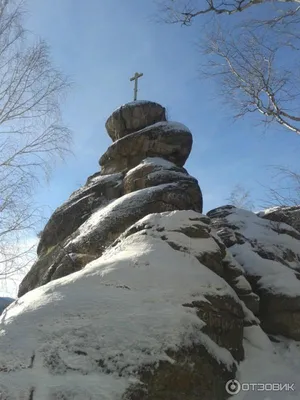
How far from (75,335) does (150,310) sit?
0.85 metres

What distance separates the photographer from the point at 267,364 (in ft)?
16.6

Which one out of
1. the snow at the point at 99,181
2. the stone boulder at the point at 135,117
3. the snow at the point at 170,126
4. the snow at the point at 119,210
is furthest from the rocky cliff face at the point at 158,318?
the stone boulder at the point at 135,117

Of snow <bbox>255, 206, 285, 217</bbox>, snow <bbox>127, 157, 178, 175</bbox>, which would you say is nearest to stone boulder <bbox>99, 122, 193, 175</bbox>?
snow <bbox>127, 157, 178, 175</bbox>

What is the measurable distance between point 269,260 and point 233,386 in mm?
3601

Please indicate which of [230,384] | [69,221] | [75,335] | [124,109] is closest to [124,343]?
[75,335]

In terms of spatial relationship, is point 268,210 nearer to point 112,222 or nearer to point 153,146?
point 153,146

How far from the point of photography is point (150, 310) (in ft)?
13.2

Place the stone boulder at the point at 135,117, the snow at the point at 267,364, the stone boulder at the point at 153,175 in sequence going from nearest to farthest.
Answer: the snow at the point at 267,364
the stone boulder at the point at 153,175
the stone boulder at the point at 135,117

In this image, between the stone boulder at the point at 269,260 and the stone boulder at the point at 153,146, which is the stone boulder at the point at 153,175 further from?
the stone boulder at the point at 269,260

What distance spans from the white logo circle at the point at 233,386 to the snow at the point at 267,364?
0.05 meters

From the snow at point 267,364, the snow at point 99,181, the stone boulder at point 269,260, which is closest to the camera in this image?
the snow at point 267,364

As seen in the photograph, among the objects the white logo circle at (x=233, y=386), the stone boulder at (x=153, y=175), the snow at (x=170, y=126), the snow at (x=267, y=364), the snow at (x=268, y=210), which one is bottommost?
the white logo circle at (x=233, y=386)

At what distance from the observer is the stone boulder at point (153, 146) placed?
12.3 meters

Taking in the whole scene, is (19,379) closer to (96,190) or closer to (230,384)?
(230,384)
